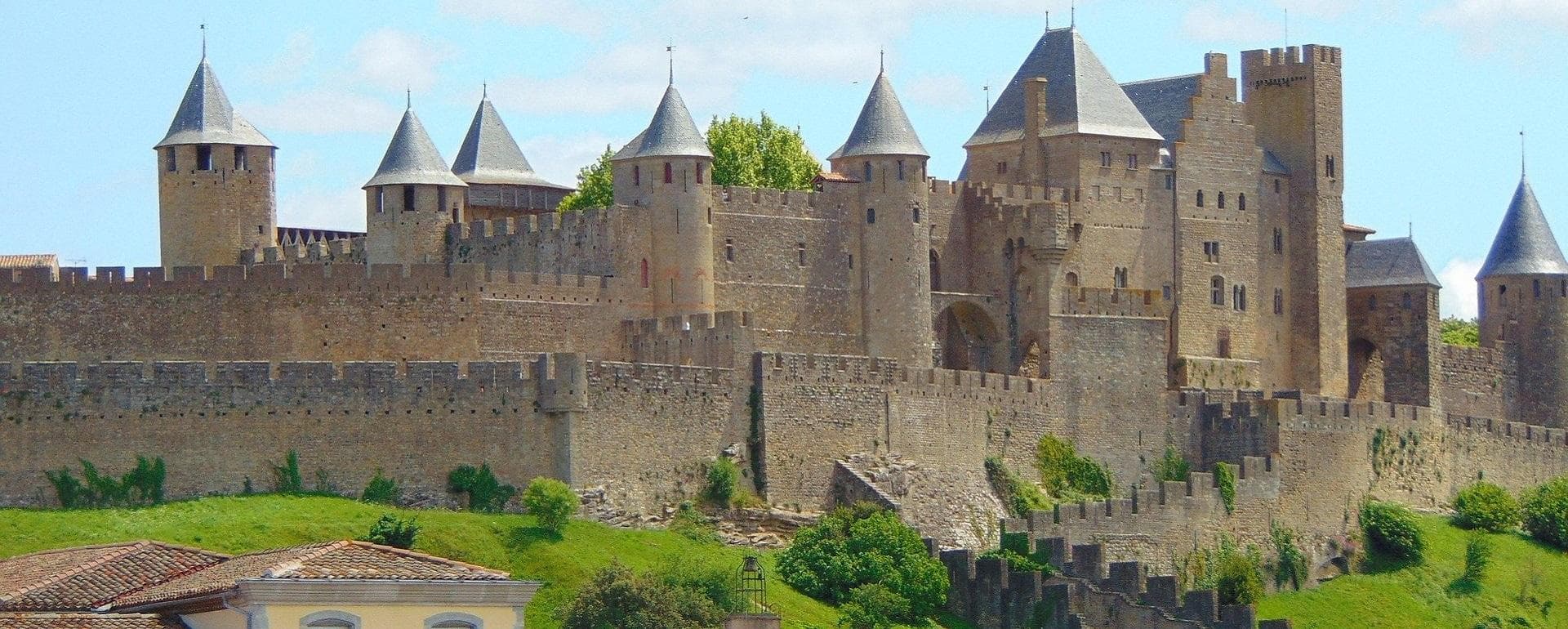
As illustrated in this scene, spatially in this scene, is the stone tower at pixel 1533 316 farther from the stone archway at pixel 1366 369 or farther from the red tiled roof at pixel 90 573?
the red tiled roof at pixel 90 573

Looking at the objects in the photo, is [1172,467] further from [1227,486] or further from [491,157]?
[491,157]

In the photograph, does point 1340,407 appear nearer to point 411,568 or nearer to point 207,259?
point 207,259

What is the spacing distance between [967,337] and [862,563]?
16.1 meters

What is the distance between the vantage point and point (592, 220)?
280ft

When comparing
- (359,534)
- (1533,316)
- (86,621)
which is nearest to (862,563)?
(359,534)

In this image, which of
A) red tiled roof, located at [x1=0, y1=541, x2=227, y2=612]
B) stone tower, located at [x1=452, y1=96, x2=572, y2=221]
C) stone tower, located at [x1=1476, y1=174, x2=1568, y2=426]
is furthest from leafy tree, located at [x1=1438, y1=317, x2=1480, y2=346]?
red tiled roof, located at [x1=0, y1=541, x2=227, y2=612]

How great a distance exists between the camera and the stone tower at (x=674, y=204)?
8500 cm

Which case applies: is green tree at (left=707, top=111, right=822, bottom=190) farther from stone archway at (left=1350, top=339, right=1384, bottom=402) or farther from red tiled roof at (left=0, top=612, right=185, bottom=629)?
red tiled roof at (left=0, top=612, right=185, bottom=629)

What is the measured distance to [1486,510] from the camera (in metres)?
93.6

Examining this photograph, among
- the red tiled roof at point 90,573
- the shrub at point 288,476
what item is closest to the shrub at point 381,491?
the shrub at point 288,476

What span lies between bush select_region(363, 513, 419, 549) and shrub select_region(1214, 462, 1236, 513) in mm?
24829

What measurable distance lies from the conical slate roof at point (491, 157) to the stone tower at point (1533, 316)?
30379 mm

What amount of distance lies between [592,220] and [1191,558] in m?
17.0

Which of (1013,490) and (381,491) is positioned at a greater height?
(381,491)
